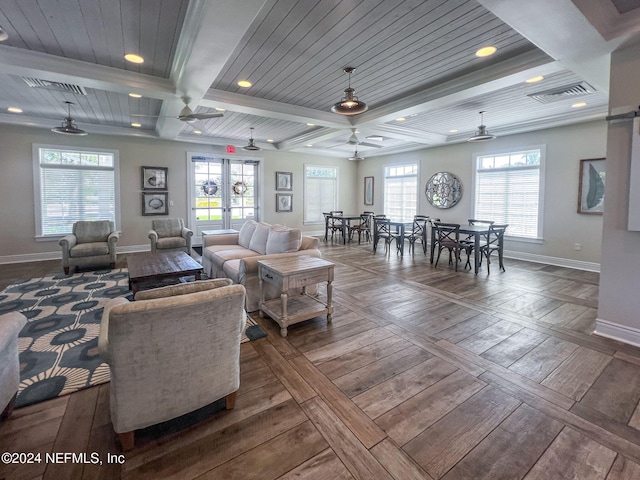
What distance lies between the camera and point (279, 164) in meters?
9.23

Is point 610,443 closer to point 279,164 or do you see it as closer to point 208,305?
point 208,305

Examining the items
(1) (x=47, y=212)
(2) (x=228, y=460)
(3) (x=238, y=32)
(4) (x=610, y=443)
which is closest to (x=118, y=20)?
(3) (x=238, y=32)

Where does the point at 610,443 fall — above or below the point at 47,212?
below

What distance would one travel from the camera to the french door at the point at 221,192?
26.3 feet

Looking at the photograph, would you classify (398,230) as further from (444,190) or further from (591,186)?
(591,186)

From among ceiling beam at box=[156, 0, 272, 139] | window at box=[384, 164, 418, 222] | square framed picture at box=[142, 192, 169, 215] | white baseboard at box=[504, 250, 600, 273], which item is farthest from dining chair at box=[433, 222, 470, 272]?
square framed picture at box=[142, 192, 169, 215]

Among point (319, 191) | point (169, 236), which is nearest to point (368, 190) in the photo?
point (319, 191)

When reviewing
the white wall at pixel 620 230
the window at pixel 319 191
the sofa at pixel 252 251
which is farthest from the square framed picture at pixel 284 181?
the white wall at pixel 620 230

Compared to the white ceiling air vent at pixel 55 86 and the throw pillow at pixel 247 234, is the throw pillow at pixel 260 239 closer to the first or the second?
the throw pillow at pixel 247 234

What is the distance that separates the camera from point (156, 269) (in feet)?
12.3

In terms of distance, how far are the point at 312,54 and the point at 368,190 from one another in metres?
7.50

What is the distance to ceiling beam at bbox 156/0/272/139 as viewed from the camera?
7.31ft

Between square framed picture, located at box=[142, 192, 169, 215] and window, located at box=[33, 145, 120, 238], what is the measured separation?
1.85 feet

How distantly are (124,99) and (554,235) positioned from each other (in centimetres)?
830
